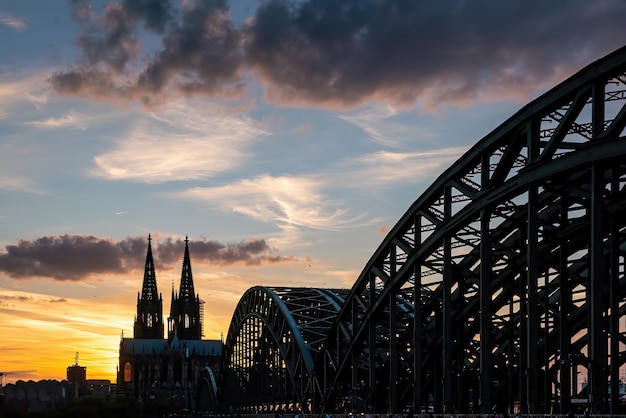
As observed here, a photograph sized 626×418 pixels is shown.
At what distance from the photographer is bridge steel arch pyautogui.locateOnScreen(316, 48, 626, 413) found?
45.1 meters

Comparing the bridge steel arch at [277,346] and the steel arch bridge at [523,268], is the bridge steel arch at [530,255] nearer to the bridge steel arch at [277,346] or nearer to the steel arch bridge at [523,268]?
the steel arch bridge at [523,268]

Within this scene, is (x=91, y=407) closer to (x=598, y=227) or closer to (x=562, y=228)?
(x=562, y=228)

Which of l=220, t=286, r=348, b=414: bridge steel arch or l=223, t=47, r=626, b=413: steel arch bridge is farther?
l=220, t=286, r=348, b=414: bridge steel arch

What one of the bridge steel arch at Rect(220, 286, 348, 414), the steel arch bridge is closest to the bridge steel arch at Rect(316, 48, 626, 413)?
the steel arch bridge

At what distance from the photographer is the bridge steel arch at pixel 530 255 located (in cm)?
4512

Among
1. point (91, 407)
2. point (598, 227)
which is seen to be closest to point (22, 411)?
point (91, 407)

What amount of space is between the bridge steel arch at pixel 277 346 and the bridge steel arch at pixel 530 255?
2427 cm

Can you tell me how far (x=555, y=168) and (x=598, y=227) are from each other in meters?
4.92

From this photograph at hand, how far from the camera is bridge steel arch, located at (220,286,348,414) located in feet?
350

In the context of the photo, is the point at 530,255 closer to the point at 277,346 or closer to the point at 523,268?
the point at 523,268

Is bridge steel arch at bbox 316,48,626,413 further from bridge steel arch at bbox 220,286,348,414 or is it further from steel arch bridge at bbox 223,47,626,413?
bridge steel arch at bbox 220,286,348,414

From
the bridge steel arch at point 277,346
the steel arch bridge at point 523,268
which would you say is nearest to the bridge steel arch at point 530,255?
the steel arch bridge at point 523,268

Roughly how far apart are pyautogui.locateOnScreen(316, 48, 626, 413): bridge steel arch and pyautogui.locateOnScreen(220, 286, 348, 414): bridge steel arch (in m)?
24.3

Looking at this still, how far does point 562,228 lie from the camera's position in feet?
183
